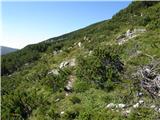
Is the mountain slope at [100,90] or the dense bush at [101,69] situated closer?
the mountain slope at [100,90]

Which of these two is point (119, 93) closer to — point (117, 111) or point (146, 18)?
point (117, 111)

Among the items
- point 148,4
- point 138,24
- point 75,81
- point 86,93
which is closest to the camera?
point 86,93

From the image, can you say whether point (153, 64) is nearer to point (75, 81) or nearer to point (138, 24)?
point (75, 81)

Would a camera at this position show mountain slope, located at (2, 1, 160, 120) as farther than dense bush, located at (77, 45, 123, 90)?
No

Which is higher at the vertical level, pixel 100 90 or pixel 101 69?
pixel 101 69

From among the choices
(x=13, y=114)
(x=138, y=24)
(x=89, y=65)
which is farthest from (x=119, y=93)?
(x=138, y=24)

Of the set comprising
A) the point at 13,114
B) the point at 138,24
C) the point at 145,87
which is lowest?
the point at 13,114

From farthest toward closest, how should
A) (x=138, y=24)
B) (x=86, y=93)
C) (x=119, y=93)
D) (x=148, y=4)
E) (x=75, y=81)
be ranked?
(x=148, y=4), (x=138, y=24), (x=75, y=81), (x=86, y=93), (x=119, y=93)

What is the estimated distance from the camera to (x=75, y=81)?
18547 millimetres

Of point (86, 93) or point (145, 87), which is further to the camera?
point (86, 93)

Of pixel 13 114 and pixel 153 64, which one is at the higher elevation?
pixel 153 64

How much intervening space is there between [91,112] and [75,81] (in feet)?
15.9

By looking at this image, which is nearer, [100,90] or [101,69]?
[100,90]

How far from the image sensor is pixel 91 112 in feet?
45.6
